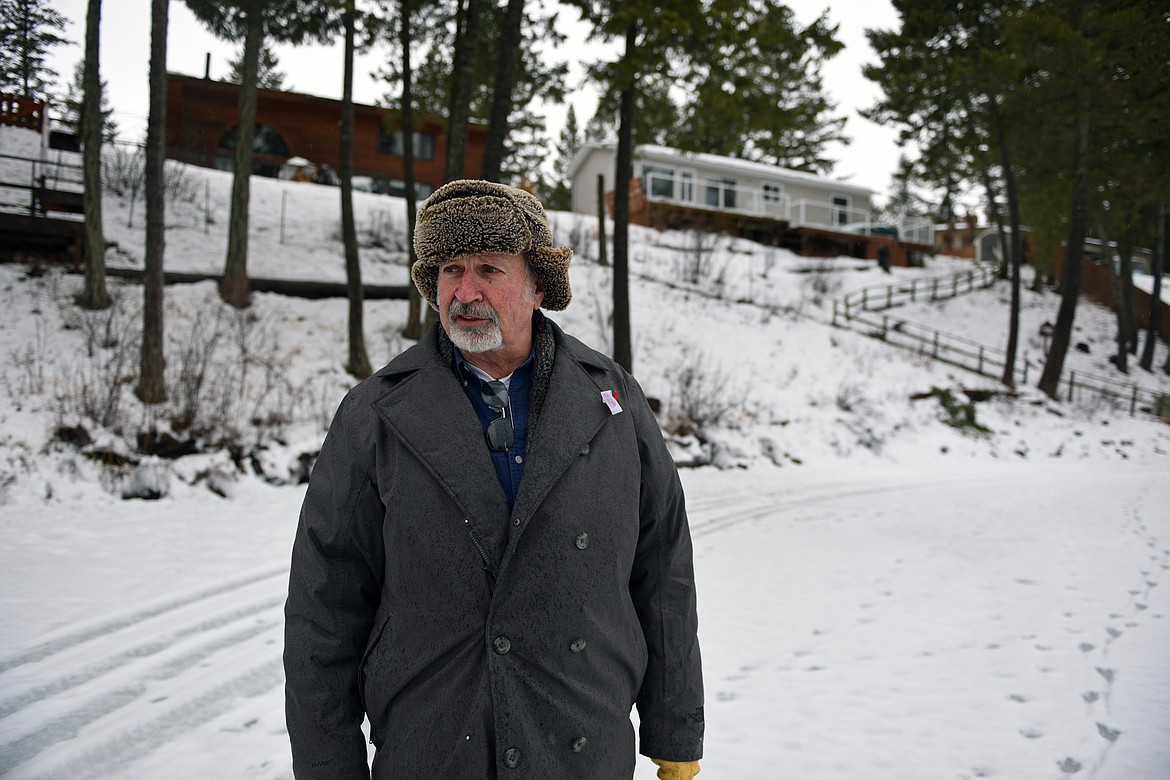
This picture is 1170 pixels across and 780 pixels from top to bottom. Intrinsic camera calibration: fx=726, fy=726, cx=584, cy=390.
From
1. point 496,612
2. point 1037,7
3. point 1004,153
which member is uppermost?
point 1037,7

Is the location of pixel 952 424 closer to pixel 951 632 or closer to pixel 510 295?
pixel 951 632

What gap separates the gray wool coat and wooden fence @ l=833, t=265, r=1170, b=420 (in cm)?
2224

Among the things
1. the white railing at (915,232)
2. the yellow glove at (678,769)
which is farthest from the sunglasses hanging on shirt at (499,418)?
the white railing at (915,232)

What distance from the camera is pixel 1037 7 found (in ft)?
63.9

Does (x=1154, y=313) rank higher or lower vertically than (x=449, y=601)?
higher

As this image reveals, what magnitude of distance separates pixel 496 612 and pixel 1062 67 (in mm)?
22853

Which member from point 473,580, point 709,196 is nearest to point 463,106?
point 473,580

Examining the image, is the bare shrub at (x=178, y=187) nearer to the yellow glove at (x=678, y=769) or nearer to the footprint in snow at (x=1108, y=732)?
the yellow glove at (x=678, y=769)

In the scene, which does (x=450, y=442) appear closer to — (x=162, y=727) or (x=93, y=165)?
(x=162, y=727)

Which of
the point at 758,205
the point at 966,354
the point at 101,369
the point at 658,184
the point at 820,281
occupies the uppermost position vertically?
the point at 658,184

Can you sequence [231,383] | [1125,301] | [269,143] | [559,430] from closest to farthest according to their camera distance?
[559,430] < [231,383] < [1125,301] < [269,143]

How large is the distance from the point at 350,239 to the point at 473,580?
12.6 meters

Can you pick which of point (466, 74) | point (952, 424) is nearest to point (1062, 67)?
point (952, 424)

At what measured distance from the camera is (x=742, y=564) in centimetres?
717
